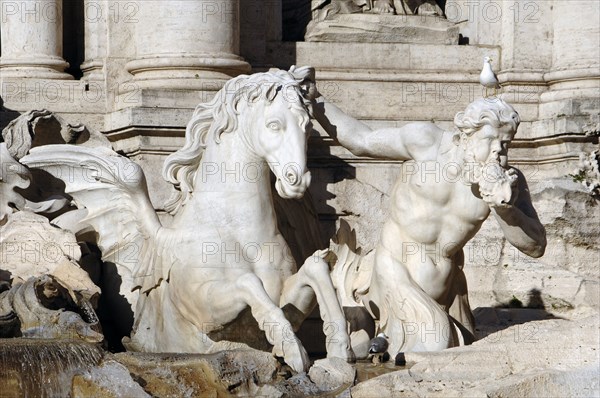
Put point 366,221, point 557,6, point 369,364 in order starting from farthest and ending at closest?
1. point 557,6
2. point 366,221
3. point 369,364

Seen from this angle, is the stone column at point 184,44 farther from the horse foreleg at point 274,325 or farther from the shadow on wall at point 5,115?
the horse foreleg at point 274,325

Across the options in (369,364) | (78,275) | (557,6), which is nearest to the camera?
(369,364)

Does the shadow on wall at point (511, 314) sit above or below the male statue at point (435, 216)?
below

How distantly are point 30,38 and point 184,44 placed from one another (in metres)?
1.26

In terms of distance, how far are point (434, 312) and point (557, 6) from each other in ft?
15.4

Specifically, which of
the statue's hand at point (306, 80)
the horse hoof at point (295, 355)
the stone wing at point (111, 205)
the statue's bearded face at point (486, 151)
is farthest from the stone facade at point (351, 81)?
the horse hoof at point (295, 355)

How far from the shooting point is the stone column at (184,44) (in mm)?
15844

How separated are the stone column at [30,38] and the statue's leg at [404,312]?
370 centimetres

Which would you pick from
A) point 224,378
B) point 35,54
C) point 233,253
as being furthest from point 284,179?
point 35,54

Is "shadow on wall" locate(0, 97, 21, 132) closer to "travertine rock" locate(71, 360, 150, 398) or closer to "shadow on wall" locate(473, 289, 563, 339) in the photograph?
"shadow on wall" locate(473, 289, 563, 339)

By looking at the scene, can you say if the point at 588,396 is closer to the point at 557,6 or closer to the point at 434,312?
the point at 434,312

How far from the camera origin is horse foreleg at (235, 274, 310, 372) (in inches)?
495

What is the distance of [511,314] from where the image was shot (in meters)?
15.6

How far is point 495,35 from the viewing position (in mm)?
17531
